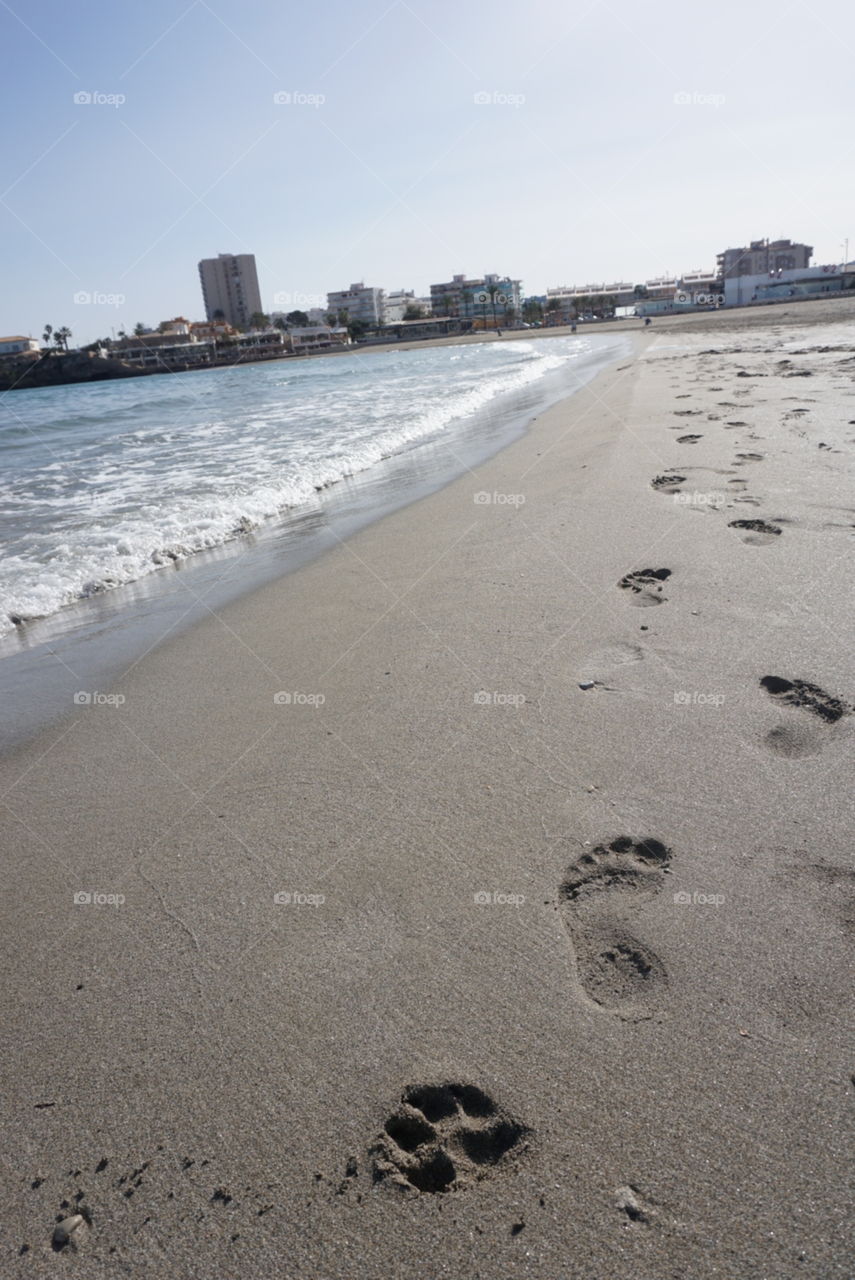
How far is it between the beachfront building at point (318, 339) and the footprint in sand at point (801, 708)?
4876 inches

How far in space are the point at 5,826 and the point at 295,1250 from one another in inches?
93.7

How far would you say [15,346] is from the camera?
384 ft

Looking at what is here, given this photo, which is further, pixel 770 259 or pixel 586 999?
pixel 770 259

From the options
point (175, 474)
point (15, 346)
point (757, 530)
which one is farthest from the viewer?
point (15, 346)

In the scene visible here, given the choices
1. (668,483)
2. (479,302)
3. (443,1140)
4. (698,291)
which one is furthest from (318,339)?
(443,1140)

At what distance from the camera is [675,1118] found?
5.56 feet

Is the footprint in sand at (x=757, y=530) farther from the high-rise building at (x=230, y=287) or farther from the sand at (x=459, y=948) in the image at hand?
the high-rise building at (x=230, y=287)

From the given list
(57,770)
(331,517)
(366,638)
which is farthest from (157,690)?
(331,517)

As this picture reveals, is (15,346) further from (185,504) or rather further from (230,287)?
(185,504)

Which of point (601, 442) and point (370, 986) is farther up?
point (601, 442)

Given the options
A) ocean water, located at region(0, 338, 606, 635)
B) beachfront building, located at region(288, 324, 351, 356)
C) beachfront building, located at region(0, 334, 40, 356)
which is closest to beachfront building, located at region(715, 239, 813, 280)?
beachfront building, located at region(288, 324, 351, 356)

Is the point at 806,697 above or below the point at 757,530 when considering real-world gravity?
below

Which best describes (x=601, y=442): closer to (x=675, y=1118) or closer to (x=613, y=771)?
(x=613, y=771)

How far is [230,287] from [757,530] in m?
181
